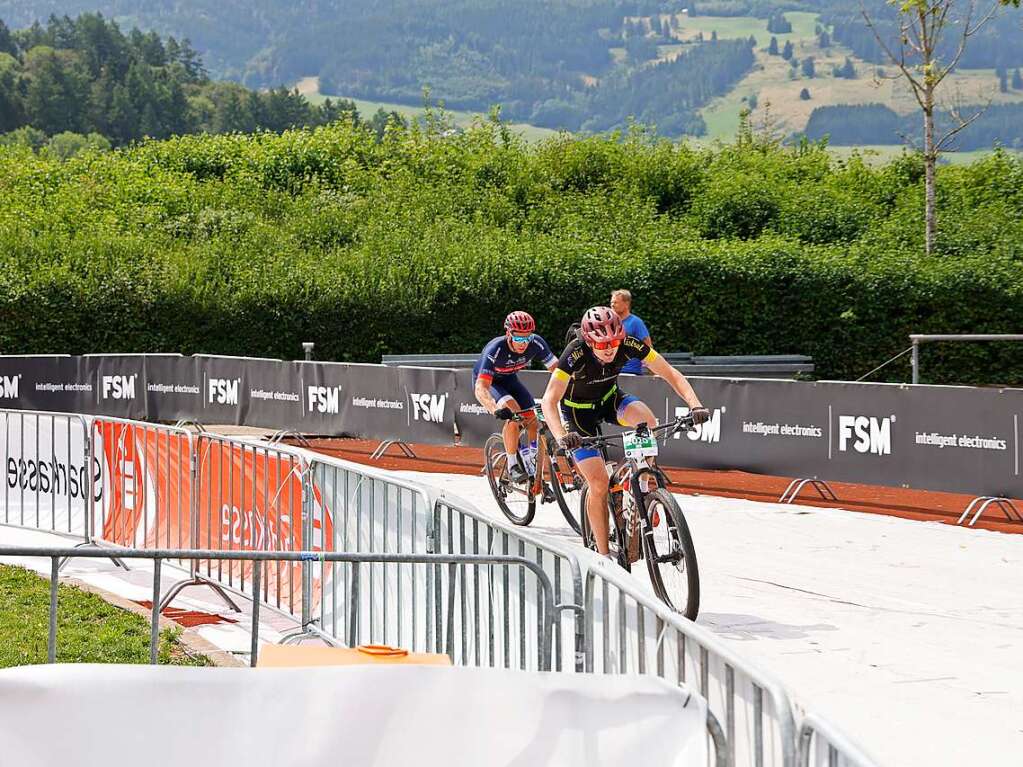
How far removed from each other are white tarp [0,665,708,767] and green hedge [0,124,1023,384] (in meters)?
25.8

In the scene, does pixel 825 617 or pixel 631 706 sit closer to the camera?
pixel 631 706

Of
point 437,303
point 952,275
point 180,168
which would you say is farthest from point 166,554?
point 180,168

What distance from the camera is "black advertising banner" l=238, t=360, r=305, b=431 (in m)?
23.0

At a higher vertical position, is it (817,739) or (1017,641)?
(817,739)

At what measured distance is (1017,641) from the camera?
951 centimetres

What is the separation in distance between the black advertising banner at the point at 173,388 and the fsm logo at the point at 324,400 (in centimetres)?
299

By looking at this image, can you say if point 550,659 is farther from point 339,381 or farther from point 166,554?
point 339,381

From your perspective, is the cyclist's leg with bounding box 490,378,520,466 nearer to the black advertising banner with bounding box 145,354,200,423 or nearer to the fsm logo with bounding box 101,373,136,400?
the black advertising banner with bounding box 145,354,200,423

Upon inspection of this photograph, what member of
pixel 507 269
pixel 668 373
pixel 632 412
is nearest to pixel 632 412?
pixel 632 412

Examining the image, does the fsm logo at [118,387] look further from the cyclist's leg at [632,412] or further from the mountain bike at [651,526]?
the mountain bike at [651,526]

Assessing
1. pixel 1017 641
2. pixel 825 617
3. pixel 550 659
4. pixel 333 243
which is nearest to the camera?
pixel 550 659

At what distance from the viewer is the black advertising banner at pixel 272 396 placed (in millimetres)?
23047

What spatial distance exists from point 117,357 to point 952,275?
1723 cm

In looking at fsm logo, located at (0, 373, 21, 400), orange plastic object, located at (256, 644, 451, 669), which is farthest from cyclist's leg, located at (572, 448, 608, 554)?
fsm logo, located at (0, 373, 21, 400)
